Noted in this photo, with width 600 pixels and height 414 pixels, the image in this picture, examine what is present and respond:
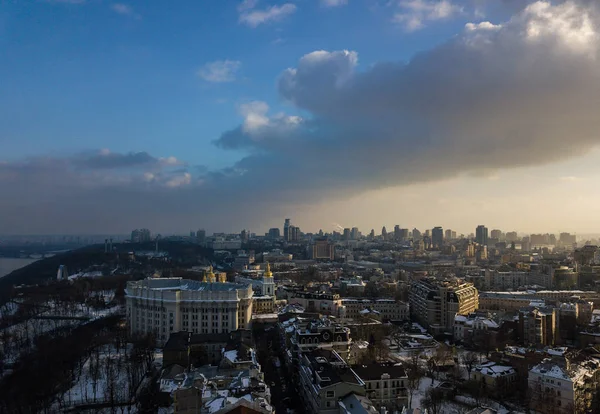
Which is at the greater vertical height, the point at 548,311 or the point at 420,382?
the point at 548,311

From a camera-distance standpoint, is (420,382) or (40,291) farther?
(40,291)

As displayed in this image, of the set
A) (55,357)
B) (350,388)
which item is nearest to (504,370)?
(350,388)

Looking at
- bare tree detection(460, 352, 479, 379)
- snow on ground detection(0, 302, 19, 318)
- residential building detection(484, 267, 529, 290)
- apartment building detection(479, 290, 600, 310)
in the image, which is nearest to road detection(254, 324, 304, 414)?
bare tree detection(460, 352, 479, 379)

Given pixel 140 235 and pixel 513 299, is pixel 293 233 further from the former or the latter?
pixel 513 299

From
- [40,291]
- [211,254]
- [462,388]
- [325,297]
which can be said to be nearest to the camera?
[462,388]

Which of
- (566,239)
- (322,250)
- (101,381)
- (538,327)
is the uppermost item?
(566,239)

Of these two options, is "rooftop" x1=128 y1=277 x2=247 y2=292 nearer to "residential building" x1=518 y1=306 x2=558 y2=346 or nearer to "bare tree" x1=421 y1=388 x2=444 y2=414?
"bare tree" x1=421 y1=388 x2=444 y2=414

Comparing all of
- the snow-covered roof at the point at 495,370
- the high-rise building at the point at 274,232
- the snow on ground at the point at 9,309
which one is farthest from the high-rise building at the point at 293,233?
the snow-covered roof at the point at 495,370

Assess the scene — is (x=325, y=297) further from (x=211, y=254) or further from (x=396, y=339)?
(x=211, y=254)

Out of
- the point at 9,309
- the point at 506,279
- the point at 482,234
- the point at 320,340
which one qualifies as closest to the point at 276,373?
the point at 320,340
